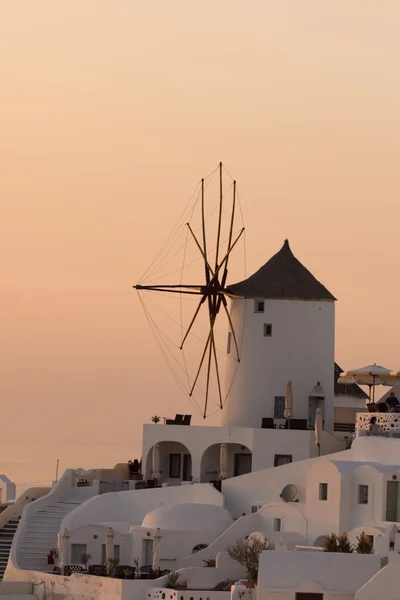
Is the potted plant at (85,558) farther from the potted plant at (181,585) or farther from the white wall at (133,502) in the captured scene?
the potted plant at (181,585)

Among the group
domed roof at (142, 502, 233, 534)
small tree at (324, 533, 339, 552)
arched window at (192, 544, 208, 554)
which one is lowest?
arched window at (192, 544, 208, 554)

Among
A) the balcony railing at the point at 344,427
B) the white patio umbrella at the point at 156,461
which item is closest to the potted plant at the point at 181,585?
the white patio umbrella at the point at 156,461

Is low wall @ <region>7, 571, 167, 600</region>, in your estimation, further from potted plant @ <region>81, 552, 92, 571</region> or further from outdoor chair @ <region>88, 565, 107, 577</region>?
potted plant @ <region>81, 552, 92, 571</region>

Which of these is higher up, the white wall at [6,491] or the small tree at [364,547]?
the white wall at [6,491]

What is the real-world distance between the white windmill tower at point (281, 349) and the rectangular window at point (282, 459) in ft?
9.55

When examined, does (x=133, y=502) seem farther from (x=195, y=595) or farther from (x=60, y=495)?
(x=195, y=595)

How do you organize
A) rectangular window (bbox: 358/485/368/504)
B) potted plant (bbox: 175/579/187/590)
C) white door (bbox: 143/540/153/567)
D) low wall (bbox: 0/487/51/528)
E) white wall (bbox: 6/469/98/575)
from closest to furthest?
potted plant (bbox: 175/579/187/590), rectangular window (bbox: 358/485/368/504), white door (bbox: 143/540/153/567), white wall (bbox: 6/469/98/575), low wall (bbox: 0/487/51/528)

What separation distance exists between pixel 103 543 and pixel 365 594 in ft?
45.2

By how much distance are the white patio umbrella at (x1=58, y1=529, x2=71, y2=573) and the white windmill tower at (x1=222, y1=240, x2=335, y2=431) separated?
9.98 meters

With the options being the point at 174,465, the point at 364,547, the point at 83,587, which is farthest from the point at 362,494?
the point at 174,465

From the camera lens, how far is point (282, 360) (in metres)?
83.8

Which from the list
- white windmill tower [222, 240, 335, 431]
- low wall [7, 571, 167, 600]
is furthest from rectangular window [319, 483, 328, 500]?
white windmill tower [222, 240, 335, 431]

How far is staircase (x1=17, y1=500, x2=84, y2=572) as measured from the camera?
78625 mm

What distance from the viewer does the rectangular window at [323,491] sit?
7328 cm
